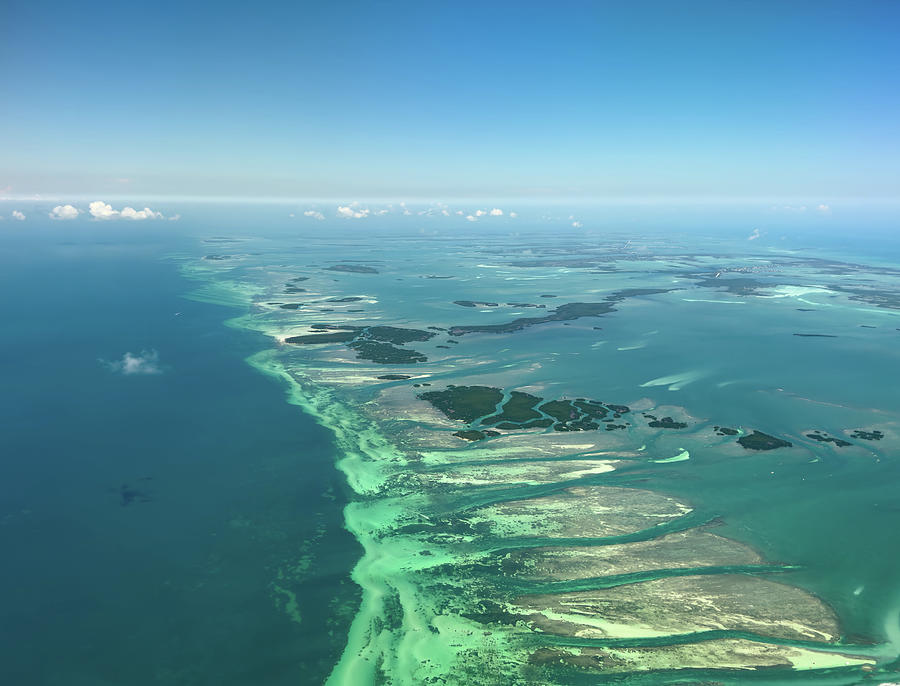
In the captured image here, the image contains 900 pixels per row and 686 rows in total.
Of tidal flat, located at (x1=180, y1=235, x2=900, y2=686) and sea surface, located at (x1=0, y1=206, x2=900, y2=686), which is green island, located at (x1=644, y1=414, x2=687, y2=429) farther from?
sea surface, located at (x1=0, y1=206, x2=900, y2=686)

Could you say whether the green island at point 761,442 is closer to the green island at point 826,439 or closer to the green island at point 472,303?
the green island at point 826,439

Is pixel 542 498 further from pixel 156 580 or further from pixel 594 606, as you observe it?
pixel 156 580

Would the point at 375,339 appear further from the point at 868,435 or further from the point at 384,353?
the point at 868,435

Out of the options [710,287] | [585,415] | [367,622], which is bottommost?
[367,622]

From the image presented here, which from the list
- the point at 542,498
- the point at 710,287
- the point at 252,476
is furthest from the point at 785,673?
the point at 710,287

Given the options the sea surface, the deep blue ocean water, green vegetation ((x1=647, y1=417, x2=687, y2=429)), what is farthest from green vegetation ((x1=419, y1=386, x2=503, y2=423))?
green vegetation ((x1=647, y1=417, x2=687, y2=429))

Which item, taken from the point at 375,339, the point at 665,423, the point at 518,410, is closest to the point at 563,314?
the point at 375,339
